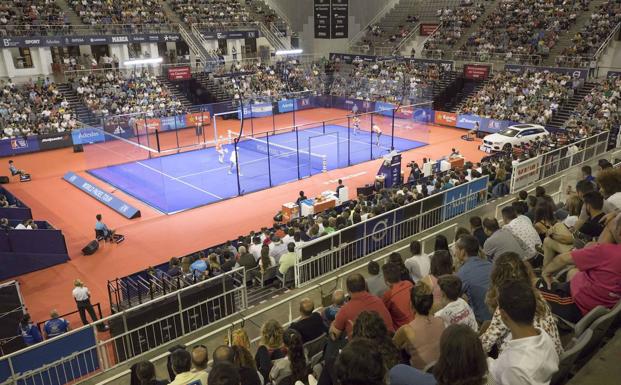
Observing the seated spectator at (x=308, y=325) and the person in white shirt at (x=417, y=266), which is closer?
the seated spectator at (x=308, y=325)

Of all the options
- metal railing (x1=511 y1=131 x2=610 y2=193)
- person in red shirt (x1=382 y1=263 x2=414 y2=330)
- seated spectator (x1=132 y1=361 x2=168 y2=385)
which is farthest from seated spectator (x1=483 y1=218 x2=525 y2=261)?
metal railing (x1=511 y1=131 x2=610 y2=193)

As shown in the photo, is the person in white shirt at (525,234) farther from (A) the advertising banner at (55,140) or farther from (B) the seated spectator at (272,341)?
(A) the advertising banner at (55,140)

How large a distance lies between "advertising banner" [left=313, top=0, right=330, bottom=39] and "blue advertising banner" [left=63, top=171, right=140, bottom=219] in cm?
2884

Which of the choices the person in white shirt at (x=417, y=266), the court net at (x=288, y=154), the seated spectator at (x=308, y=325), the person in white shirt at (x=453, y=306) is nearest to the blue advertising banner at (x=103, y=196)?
the court net at (x=288, y=154)

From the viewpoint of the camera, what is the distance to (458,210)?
15.1 metres

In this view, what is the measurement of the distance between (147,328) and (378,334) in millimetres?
6291

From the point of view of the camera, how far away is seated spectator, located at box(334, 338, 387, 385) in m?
3.50

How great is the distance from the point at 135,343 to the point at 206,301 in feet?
5.39

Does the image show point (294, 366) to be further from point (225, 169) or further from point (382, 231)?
point (225, 169)

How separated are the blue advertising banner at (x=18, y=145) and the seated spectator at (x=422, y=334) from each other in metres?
33.8

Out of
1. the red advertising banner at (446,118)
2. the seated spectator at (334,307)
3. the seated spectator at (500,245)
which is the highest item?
the seated spectator at (500,245)

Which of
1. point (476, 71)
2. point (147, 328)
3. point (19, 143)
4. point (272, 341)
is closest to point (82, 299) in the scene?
point (147, 328)

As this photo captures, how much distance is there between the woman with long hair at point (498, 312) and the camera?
15.4 ft

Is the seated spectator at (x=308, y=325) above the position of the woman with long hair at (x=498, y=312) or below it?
below
